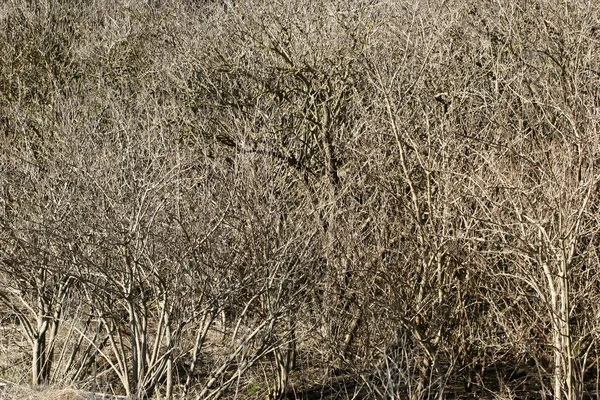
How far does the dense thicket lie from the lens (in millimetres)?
6797

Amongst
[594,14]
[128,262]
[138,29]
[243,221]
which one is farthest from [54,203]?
[138,29]

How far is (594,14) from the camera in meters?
8.63

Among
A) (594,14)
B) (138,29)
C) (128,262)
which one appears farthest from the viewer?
(138,29)

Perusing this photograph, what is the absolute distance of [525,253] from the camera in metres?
6.42

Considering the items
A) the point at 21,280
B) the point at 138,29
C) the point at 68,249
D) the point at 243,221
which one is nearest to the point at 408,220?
the point at 243,221

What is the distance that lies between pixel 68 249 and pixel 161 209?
78 cm

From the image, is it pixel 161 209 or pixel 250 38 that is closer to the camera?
pixel 161 209

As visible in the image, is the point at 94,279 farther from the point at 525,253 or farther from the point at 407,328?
the point at 525,253

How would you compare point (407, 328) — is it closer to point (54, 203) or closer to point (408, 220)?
point (408, 220)

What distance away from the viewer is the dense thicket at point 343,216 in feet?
22.3

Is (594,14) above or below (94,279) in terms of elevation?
above

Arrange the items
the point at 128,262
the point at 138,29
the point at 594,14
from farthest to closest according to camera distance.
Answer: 1. the point at 138,29
2. the point at 594,14
3. the point at 128,262

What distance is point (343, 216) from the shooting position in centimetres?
755

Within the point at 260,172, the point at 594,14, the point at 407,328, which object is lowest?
the point at 407,328
